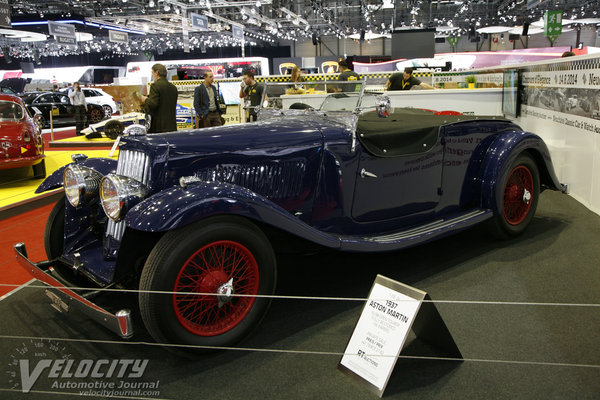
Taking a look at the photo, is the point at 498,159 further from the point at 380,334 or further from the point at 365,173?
the point at 380,334

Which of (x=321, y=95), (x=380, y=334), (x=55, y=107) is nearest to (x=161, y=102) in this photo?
(x=321, y=95)

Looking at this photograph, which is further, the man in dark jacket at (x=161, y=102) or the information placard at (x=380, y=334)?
the man in dark jacket at (x=161, y=102)

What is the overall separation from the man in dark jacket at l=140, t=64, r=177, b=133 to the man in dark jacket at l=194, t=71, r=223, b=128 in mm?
1172

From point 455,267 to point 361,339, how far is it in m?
1.51

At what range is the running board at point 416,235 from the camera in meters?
2.78

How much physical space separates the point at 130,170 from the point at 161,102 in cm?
452

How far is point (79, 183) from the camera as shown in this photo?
110 inches

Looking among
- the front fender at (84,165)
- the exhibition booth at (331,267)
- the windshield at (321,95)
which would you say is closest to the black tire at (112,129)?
the exhibition booth at (331,267)

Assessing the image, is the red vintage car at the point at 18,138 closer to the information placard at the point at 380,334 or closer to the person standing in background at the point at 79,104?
the information placard at the point at 380,334

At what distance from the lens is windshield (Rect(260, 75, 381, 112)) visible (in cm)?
338

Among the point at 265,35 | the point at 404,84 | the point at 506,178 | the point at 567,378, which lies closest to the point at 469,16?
the point at 265,35

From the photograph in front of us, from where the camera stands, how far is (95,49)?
35.9 m

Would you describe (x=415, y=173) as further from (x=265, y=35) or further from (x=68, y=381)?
(x=265, y=35)

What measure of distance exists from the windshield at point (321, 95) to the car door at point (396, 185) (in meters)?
0.47
